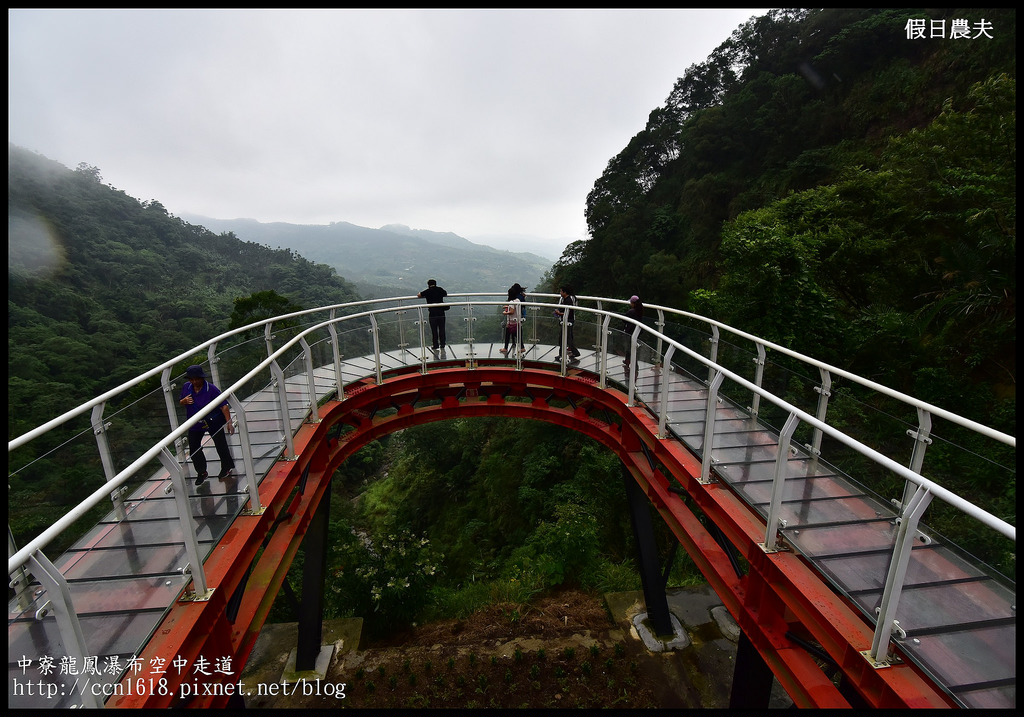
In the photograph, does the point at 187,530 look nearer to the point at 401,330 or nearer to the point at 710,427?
the point at 710,427

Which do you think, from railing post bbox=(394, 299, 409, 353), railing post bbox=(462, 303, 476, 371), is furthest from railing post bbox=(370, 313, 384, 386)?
railing post bbox=(462, 303, 476, 371)

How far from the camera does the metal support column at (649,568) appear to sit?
23.2 ft

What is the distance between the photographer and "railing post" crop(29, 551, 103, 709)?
185 cm

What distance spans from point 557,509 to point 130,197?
8652 cm

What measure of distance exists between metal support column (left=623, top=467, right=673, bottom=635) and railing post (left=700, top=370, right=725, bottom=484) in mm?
2986

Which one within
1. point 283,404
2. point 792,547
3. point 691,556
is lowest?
point 691,556

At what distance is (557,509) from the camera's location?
43.4 ft

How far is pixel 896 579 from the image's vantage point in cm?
229

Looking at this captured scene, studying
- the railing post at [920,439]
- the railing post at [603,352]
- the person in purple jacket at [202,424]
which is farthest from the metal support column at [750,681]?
the person in purple jacket at [202,424]

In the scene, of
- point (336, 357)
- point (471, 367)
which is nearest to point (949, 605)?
point (336, 357)

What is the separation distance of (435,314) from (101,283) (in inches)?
2079

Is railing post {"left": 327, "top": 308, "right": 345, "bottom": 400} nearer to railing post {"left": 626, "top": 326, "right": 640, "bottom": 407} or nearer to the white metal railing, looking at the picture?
the white metal railing

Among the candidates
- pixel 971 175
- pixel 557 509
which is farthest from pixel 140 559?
pixel 971 175

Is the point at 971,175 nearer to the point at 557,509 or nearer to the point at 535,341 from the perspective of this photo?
the point at 535,341
